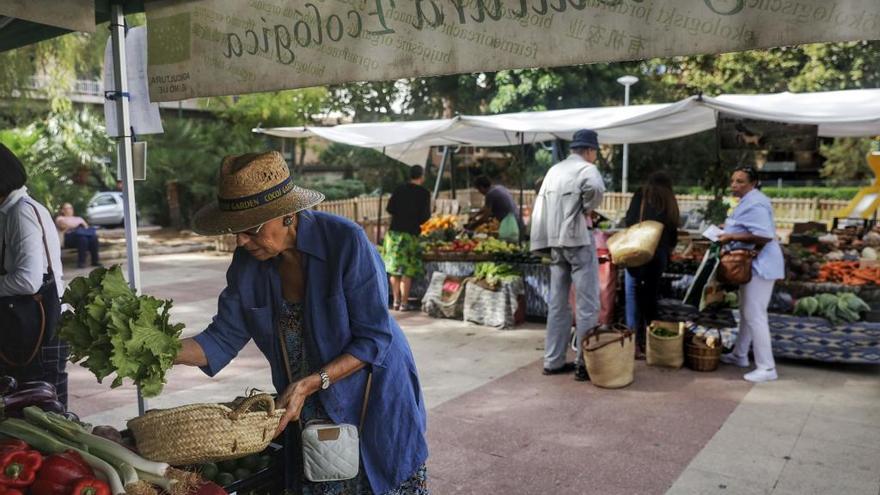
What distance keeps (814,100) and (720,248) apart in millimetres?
1992

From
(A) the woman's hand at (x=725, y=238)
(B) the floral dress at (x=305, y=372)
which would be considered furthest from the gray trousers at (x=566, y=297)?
(B) the floral dress at (x=305, y=372)

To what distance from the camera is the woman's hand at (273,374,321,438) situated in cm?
219

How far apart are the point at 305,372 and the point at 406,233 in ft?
21.8

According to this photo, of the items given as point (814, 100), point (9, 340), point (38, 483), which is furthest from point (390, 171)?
point (38, 483)

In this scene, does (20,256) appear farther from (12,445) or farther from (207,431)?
(207,431)

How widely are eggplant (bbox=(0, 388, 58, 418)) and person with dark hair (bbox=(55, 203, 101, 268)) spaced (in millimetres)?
12341

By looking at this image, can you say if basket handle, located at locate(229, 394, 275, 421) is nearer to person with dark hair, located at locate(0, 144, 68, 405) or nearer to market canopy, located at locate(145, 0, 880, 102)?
market canopy, located at locate(145, 0, 880, 102)

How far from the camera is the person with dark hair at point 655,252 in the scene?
6.78 m

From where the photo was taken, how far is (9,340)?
357 cm

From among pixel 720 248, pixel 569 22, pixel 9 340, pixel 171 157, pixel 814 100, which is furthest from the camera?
pixel 171 157

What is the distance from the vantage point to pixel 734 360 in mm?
6559

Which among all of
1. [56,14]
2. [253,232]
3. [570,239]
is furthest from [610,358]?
[56,14]

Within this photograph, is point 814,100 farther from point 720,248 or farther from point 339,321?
point 339,321

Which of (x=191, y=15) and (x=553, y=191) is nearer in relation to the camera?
(x=191, y=15)
